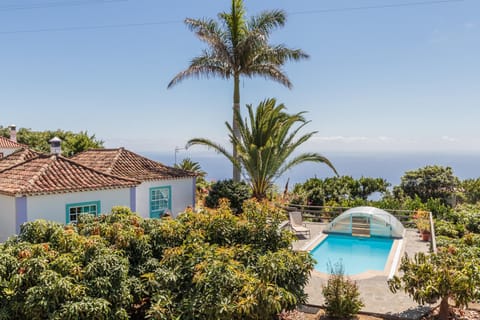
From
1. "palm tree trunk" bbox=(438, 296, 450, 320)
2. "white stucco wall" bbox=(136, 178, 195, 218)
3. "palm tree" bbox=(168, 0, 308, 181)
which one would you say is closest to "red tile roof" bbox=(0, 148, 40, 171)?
"white stucco wall" bbox=(136, 178, 195, 218)

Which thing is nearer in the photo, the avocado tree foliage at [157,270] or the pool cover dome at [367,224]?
the avocado tree foliage at [157,270]

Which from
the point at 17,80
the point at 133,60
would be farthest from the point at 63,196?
the point at 17,80

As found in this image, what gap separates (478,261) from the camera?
9.83 metres

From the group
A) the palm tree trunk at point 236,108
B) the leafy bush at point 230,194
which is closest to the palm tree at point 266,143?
the palm tree trunk at point 236,108

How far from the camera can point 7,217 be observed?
14.5 metres

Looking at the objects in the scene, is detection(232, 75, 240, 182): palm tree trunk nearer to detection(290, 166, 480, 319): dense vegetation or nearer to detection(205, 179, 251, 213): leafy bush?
detection(205, 179, 251, 213): leafy bush

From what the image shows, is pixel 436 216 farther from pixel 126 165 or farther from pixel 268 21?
pixel 126 165

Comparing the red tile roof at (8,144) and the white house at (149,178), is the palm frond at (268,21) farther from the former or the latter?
the red tile roof at (8,144)

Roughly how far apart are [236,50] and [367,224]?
1260 cm

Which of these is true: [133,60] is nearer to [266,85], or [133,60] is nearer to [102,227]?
[266,85]

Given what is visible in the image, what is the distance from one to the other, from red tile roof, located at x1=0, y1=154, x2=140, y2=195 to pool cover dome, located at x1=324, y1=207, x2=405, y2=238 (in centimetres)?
1109

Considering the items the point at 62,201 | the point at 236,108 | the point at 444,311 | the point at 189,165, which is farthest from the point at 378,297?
the point at 189,165

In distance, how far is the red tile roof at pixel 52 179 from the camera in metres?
14.7

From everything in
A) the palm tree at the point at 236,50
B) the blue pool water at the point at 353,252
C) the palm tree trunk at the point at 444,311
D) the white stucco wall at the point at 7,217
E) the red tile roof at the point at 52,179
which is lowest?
the blue pool water at the point at 353,252
